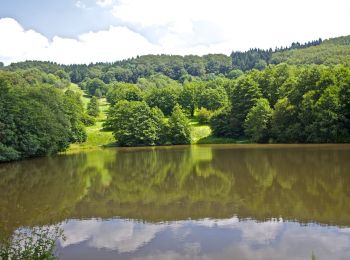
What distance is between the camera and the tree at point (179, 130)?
88125mm

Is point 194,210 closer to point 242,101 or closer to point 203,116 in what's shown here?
point 242,101

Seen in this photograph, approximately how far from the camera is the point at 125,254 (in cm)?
1605

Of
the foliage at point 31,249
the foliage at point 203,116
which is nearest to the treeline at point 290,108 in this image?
the foliage at point 203,116

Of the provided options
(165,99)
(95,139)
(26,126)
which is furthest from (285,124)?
(165,99)

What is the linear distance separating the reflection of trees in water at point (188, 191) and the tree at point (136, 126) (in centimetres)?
4355

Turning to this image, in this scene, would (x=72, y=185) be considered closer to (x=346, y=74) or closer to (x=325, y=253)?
(x=325, y=253)

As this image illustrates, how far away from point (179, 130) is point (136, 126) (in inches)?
382

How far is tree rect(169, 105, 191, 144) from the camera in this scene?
88.1 meters

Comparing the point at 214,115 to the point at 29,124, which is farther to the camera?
the point at 214,115

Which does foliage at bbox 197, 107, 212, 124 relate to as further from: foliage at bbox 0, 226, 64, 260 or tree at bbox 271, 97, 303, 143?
foliage at bbox 0, 226, 64, 260

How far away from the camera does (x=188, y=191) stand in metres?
29.2

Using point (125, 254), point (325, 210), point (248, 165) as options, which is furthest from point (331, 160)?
point (125, 254)

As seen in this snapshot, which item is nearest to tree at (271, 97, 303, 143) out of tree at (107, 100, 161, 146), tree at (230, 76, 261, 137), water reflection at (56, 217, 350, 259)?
tree at (230, 76, 261, 137)

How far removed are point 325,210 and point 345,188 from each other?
6.09 meters
